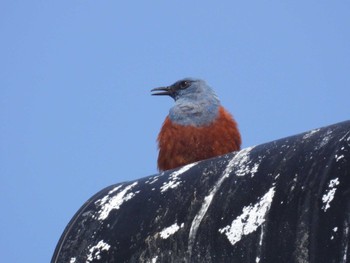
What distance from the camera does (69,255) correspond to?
10.3 ft

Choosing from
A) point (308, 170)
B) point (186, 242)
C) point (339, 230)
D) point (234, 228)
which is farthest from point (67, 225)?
point (339, 230)

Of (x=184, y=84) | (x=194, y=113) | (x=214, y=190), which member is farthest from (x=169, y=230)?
(x=184, y=84)

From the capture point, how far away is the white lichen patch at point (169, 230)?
9.27 ft

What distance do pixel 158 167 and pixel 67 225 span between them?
3.17 metres

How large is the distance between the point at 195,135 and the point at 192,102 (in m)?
0.69

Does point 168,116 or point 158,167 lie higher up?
point 168,116

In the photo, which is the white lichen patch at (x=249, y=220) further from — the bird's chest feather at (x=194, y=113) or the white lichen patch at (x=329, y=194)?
the bird's chest feather at (x=194, y=113)

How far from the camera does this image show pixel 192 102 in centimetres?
701

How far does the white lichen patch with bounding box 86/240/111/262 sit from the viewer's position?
3.04 m

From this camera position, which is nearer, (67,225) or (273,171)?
(273,171)

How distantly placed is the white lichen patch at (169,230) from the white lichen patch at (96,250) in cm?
31

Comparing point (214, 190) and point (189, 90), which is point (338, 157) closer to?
point (214, 190)

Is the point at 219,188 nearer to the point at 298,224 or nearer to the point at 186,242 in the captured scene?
the point at 186,242

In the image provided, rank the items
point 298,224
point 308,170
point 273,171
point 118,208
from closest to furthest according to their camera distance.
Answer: point 298,224
point 308,170
point 273,171
point 118,208
